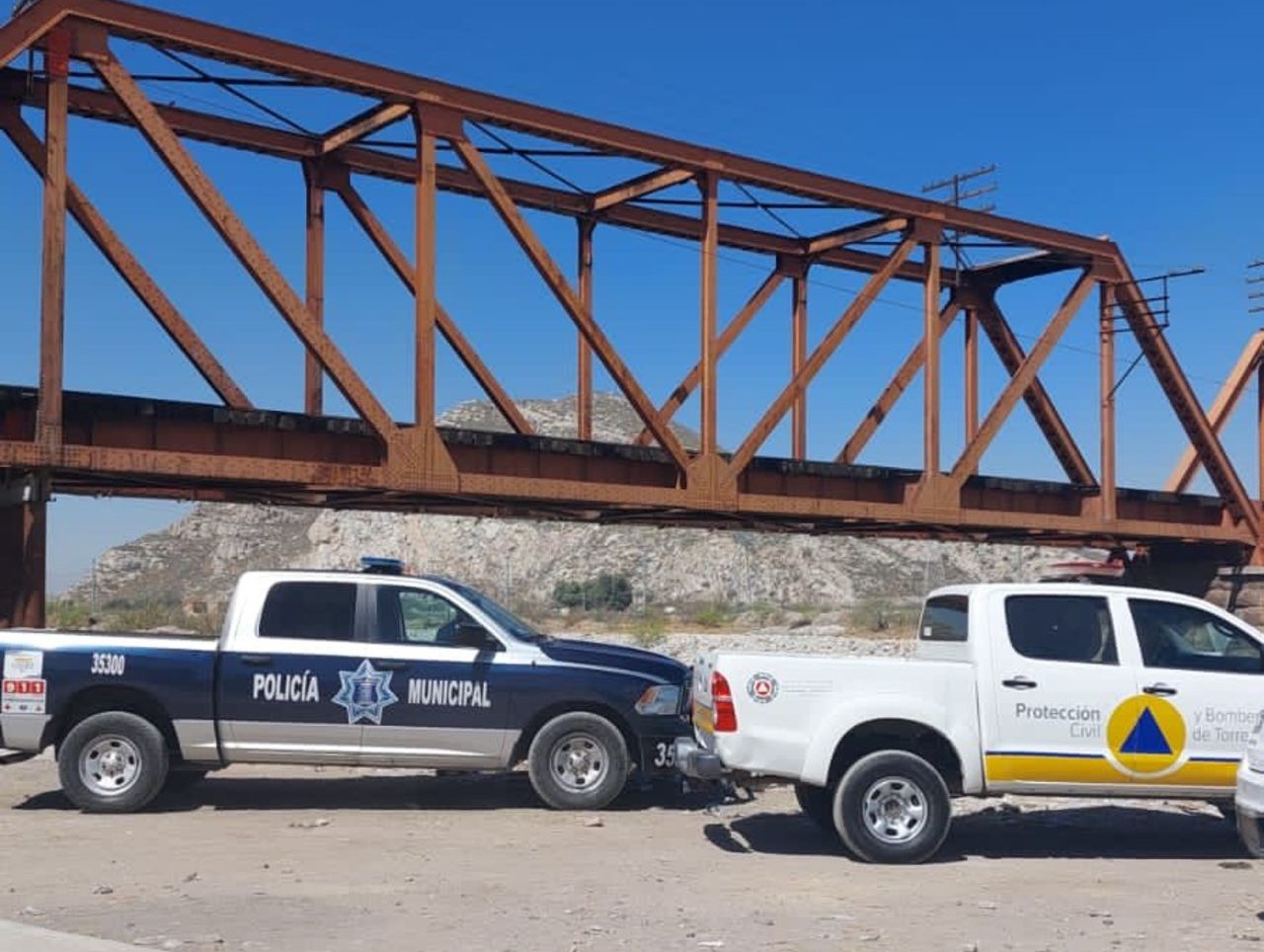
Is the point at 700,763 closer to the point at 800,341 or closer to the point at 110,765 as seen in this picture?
the point at 110,765

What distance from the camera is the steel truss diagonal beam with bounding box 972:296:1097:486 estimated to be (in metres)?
36.6

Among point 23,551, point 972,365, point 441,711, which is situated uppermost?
point 972,365

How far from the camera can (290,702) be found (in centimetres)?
1246

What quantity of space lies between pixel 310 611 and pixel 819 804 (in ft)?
15.0

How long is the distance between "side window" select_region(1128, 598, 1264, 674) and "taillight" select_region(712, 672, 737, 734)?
302 centimetres

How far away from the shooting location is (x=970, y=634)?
10.9 meters

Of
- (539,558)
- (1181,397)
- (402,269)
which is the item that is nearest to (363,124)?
(402,269)

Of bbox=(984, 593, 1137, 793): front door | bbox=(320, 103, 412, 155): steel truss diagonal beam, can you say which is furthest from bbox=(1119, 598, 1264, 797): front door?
bbox=(320, 103, 412, 155): steel truss diagonal beam

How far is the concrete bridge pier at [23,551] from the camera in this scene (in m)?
18.5

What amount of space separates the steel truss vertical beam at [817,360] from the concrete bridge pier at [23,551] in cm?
1193

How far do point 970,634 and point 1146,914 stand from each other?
2.53 metres

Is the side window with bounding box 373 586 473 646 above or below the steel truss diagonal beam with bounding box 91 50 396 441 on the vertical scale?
below

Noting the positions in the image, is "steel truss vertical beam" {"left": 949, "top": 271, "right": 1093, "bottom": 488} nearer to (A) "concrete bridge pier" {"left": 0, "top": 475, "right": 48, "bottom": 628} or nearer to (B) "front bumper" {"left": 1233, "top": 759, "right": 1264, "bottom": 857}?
(A) "concrete bridge pier" {"left": 0, "top": 475, "right": 48, "bottom": 628}

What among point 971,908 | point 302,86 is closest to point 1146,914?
point 971,908
